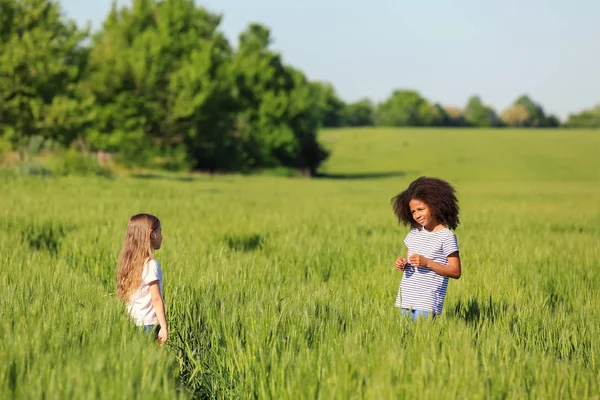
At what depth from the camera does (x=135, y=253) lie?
4.89 meters

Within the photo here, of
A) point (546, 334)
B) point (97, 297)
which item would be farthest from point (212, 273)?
point (546, 334)

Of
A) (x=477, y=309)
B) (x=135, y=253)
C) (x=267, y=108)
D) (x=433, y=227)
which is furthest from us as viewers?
(x=267, y=108)

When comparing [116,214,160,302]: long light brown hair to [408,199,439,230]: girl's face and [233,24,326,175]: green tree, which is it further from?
[233,24,326,175]: green tree

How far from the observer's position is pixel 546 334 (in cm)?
530

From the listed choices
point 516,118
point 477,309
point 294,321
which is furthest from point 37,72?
point 516,118

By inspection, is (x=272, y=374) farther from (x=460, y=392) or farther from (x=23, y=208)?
(x=23, y=208)

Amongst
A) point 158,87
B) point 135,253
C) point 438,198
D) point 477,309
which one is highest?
point 158,87

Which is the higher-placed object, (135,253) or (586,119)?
(586,119)

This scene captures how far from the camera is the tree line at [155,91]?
34031 mm

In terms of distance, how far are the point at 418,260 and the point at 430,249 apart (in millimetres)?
304

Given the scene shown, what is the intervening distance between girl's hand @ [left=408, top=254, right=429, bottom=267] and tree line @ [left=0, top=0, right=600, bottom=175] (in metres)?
30.8

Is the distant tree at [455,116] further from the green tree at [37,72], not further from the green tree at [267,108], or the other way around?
the green tree at [37,72]

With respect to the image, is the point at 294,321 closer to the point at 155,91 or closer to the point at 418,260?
the point at 418,260

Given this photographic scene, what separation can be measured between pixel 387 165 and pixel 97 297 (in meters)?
83.5
